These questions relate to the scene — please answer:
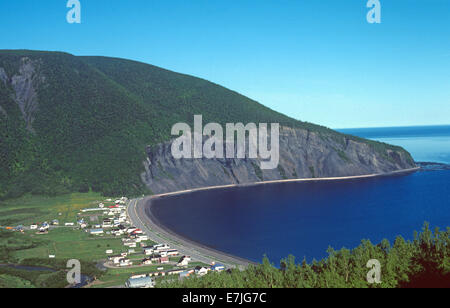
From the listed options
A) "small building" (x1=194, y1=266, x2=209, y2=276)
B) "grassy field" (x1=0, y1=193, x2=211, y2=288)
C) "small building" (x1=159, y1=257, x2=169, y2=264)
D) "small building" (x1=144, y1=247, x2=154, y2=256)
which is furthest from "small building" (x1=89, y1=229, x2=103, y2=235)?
"small building" (x1=194, y1=266, x2=209, y2=276)

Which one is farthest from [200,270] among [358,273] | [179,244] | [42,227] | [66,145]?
[66,145]

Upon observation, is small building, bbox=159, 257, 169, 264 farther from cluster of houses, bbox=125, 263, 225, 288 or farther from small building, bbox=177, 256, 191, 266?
cluster of houses, bbox=125, 263, 225, 288

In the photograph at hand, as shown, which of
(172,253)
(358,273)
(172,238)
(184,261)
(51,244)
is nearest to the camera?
(358,273)

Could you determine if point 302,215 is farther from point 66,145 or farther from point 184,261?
point 66,145

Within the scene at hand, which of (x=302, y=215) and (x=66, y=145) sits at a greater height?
(x=66, y=145)

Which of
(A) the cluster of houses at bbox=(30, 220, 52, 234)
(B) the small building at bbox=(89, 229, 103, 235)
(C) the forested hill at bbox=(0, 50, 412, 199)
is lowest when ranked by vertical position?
(B) the small building at bbox=(89, 229, 103, 235)

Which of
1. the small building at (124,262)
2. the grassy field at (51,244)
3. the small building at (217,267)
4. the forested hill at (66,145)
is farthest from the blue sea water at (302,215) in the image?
the forested hill at (66,145)
